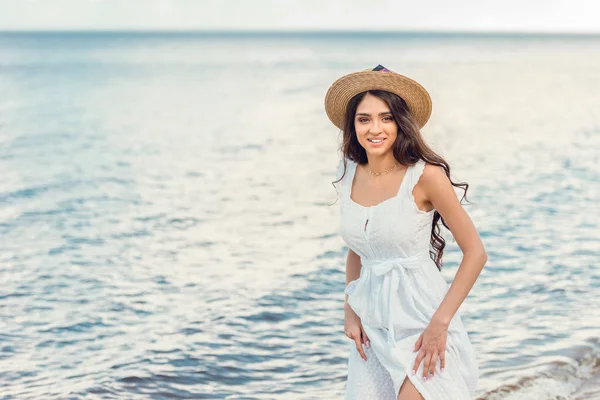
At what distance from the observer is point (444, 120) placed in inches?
979

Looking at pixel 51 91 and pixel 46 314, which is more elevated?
pixel 51 91

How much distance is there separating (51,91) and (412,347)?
3641cm

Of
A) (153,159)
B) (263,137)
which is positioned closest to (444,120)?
(263,137)

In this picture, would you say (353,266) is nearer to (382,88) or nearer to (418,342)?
(418,342)

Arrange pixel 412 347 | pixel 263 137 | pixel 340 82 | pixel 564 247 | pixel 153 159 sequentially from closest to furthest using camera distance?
pixel 412 347 < pixel 340 82 < pixel 564 247 < pixel 153 159 < pixel 263 137

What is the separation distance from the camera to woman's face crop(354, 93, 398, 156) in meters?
3.32

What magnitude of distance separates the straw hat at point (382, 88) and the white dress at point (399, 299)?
0.24 m

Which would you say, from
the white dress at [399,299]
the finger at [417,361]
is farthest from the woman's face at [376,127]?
the finger at [417,361]

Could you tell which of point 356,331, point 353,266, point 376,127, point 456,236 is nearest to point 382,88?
point 376,127

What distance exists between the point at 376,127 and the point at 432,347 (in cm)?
81

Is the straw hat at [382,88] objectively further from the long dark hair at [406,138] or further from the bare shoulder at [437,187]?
the bare shoulder at [437,187]

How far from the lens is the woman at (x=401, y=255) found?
314cm

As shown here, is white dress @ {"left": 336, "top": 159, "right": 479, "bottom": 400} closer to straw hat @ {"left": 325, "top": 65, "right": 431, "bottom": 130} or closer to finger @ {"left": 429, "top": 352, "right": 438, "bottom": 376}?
finger @ {"left": 429, "top": 352, "right": 438, "bottom": 376}

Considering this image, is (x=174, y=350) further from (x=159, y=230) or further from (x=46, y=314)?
(x=159, y=230)
